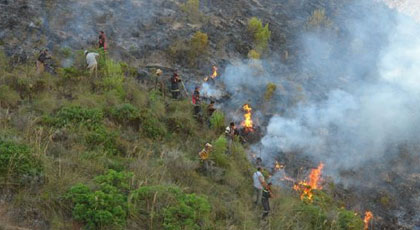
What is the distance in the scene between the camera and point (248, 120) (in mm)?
12359

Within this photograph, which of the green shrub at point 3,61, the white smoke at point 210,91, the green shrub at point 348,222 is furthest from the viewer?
the white smoke at point 210,91

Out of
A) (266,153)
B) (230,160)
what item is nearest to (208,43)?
(266,153)

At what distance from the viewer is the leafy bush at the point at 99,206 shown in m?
5.49

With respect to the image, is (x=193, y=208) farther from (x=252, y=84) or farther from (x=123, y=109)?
(x=252, y=84)

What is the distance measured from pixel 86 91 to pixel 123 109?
1.49 metres

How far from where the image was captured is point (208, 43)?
1520cm

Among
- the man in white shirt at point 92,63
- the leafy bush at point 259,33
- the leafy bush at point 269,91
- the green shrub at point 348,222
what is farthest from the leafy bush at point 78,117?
the leafy bush at point 259,33

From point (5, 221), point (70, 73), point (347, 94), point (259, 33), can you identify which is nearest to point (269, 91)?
point (347, 94)

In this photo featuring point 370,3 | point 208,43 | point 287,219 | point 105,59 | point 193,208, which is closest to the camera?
point 193,208

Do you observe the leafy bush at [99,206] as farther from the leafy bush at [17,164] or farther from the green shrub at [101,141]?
the green shrub at [101,141]

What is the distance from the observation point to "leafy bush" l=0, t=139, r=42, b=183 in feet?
19.7

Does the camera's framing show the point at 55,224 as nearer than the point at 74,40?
Yes

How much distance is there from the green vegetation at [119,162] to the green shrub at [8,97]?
0.02 meters

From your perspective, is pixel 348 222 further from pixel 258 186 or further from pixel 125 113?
pixel 125 113
